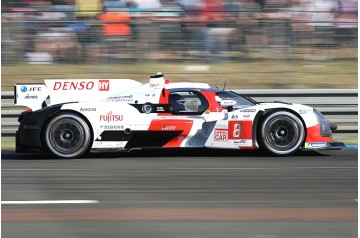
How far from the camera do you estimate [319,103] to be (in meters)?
14.2

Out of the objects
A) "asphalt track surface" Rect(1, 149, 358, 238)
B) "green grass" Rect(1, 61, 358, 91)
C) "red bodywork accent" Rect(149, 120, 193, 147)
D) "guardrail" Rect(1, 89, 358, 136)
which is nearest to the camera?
"asphalt track surface" Rect(1, 149, 358, 238)

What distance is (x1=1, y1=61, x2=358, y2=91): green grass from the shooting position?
16.1m

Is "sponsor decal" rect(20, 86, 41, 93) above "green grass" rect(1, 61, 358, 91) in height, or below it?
below

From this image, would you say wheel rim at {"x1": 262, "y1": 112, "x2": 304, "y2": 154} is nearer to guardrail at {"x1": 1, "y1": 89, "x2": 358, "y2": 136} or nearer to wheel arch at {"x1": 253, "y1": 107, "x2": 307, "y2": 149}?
wheel arch at {"x1": 253, "y1": 107, "x2": 307, "y2": 149}

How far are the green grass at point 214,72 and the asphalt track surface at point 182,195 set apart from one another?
4.08m

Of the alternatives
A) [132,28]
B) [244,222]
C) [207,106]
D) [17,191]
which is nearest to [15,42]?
[132,28]

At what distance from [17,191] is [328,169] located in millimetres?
3857

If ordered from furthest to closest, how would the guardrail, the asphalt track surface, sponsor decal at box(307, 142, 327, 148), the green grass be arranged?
the green grass → the guardrail → sponsor decal at box(307, 142, 327, 148) → the asphalt track surface

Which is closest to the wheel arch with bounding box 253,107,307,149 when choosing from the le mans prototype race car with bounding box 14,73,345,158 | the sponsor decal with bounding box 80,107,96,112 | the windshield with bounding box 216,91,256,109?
the le mans prototype race car with bounding box 14,73,345,158

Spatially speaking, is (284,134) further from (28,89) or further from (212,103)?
(28,89)

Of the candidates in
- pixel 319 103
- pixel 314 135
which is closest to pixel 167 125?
pixel 314 135

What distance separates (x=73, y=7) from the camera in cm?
1522

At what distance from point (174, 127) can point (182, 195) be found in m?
3.47

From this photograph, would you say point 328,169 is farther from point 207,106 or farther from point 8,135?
point 8,135
